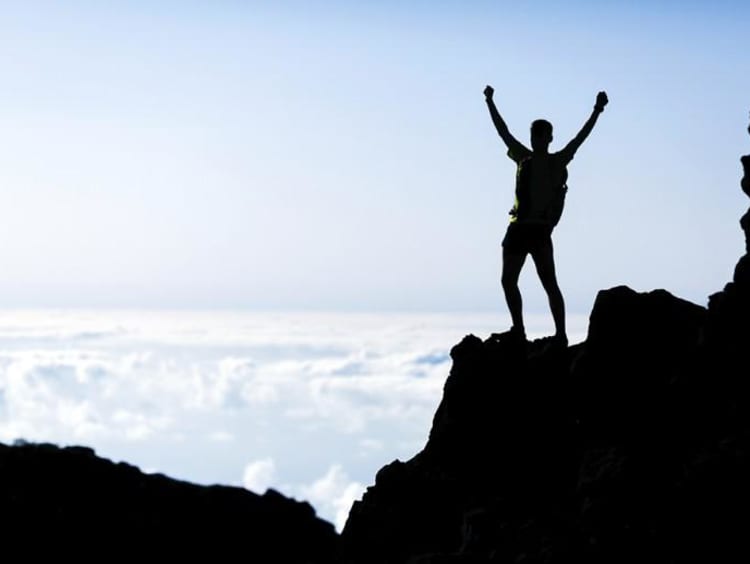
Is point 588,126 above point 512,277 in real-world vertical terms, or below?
above

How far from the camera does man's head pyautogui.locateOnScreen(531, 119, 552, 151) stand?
2259 centimetres

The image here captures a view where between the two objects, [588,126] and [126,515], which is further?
[126,515]

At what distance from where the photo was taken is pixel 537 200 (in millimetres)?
22625

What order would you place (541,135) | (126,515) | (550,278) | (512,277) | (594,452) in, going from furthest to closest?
1. (126,515)
2. (512,277)
3. (550,278)
4. (541,135)
5. (594,452)

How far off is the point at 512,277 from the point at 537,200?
1.54m

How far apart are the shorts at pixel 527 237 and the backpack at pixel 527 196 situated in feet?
0.53

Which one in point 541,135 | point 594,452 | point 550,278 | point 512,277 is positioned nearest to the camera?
point 594,452

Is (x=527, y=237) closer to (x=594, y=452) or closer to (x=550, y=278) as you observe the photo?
(x=550, y=278)

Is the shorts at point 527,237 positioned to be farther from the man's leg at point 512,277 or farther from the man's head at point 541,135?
the man's head at point 541,135

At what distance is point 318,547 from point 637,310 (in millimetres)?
58990

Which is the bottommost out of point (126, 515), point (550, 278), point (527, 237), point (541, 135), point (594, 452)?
point (126, 515)

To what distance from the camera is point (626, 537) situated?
1723cm

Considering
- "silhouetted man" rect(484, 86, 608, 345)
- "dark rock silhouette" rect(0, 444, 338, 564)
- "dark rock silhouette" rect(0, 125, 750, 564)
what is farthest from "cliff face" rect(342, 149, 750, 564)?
"dark rock silhouette" rect(0, 444, 338, 564)

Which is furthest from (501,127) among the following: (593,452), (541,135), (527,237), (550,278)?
(593,452)
